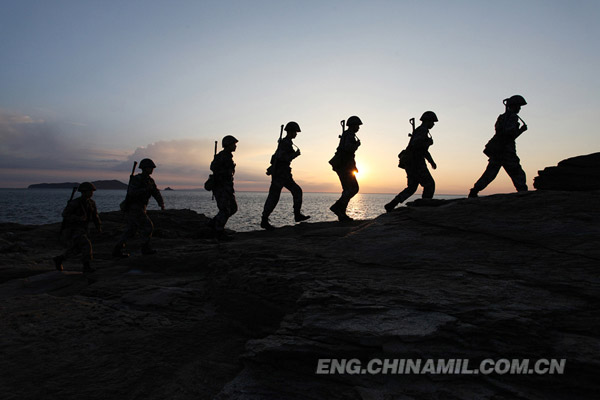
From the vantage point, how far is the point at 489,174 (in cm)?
821

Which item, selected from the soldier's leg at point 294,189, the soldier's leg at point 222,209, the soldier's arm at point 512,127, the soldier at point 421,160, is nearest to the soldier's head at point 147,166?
the soldier's leg at point 222,209

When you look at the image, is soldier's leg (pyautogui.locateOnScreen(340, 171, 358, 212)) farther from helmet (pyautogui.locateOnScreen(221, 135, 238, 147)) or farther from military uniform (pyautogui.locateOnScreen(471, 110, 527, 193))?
helmet (pyautogui.locateOnScreen(221, 135, 238, 147))

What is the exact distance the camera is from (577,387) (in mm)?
2529

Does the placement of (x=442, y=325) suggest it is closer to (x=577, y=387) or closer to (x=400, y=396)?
(x=400, y=396)

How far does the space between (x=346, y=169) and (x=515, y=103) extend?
4437mm

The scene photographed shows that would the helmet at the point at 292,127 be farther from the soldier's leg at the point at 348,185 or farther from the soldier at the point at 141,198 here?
the soldier at the point at 141,198

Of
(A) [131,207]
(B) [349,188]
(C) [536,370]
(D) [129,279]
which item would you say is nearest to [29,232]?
(A) [131,207]

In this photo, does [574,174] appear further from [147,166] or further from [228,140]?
[147,166]

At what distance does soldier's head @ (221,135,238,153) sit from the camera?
917cm

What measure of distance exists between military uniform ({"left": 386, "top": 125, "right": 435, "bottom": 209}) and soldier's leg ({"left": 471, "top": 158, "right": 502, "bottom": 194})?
47.2 inches

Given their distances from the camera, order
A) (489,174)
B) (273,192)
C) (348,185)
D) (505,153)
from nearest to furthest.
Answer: (505,153), (489,174), (273,192), (348,185)

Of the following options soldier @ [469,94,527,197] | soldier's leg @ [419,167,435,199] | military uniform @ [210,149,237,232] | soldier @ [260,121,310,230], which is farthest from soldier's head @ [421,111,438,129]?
military uniform @ [210,149,237,232]

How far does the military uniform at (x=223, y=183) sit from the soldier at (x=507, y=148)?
6.45m

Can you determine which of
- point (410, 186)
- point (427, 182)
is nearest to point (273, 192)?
point (410, 186)
